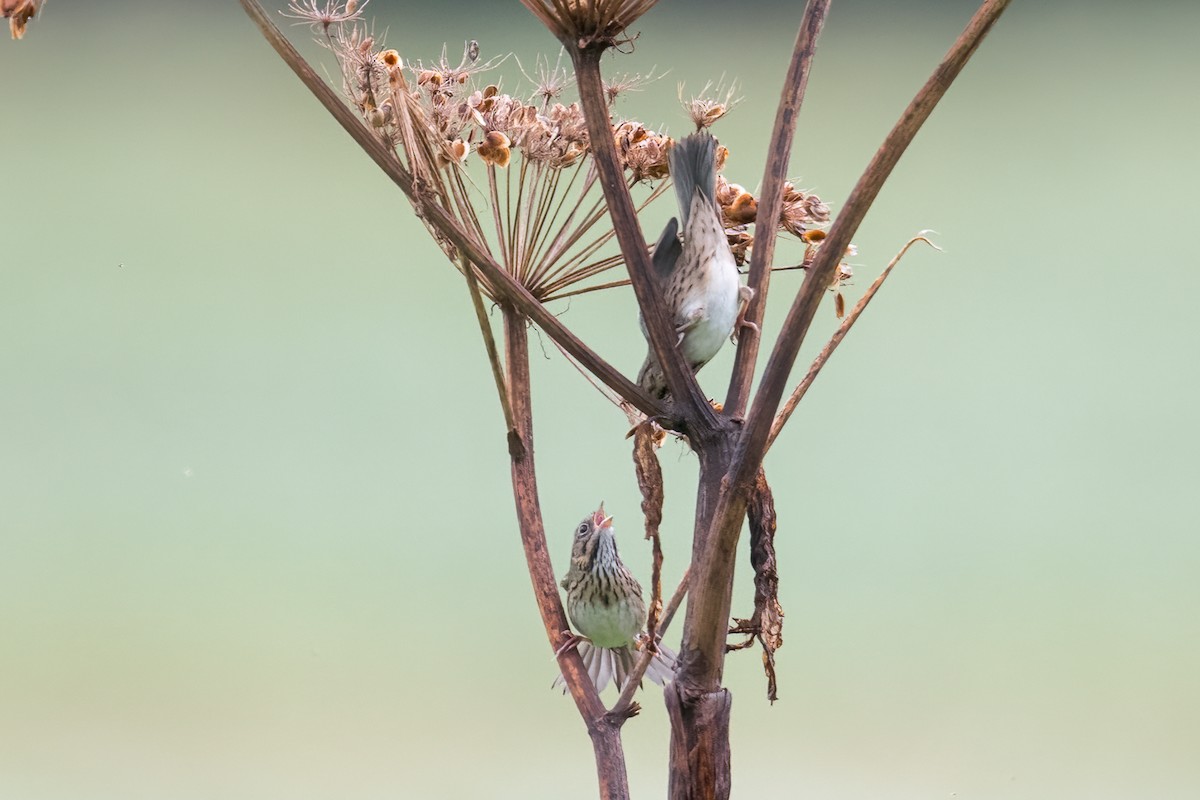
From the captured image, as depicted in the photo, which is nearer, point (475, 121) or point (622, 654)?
point (475, 121)

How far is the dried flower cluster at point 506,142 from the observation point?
2.74 ft

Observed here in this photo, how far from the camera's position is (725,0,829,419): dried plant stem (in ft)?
2.53

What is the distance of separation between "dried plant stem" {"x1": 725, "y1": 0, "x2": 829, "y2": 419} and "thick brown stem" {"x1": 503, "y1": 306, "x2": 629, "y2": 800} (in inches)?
8.6

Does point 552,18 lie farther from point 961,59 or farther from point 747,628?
point 747,628

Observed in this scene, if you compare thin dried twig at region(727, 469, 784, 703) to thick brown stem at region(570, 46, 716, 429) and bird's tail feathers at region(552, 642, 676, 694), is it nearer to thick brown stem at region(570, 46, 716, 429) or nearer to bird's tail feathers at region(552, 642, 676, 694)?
thick brown stem at region(570, 46, 716, 429)

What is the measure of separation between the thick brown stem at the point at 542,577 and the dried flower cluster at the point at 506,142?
68mm

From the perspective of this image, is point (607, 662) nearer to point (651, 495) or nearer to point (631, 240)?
point (651, 495)

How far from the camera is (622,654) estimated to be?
116 centimetres

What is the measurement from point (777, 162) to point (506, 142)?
23 centimetres

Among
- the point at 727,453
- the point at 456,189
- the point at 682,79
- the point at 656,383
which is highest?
the point at 682,79

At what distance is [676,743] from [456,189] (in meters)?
0.47

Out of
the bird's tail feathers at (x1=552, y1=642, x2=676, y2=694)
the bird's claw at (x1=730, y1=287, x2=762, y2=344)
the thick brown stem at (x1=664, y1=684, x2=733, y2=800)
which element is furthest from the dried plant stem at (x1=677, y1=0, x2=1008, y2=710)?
the bird's tail feathers at (x1=552, y1=642, x2=676, y2=694)

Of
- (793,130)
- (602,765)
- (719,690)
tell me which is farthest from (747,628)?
(793,130)

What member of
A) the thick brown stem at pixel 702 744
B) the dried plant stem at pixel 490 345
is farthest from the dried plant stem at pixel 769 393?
the dried plant stem at pixel 490 345
